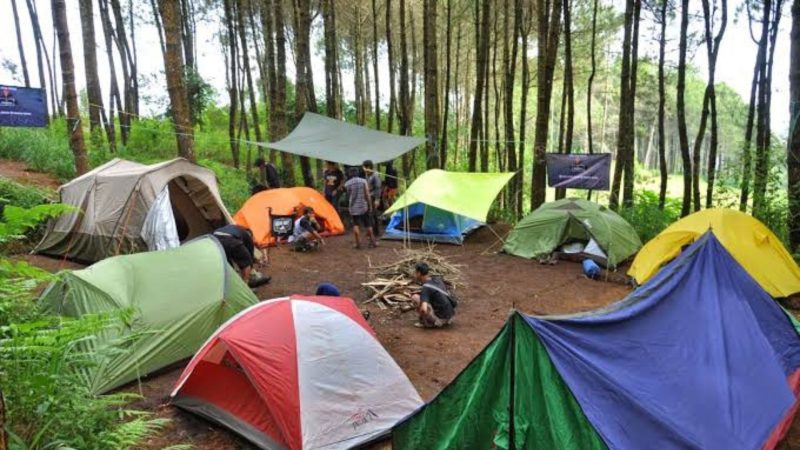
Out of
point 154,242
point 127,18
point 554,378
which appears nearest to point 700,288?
point 554,378

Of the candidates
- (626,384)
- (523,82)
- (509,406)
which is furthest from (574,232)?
(523,82)

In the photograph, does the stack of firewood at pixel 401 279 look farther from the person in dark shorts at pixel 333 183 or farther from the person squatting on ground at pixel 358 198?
the person in dark shorts at pixel 333 183

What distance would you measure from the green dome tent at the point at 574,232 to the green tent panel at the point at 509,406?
6193 millimetres

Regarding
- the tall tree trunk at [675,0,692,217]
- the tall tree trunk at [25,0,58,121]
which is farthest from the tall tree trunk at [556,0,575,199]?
the tall tree trunk at [25,0,58,121]

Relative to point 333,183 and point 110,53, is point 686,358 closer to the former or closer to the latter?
point 333,183

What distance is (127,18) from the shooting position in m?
18.5

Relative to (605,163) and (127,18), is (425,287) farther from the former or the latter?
(127,18)

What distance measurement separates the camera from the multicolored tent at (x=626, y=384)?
2.79 metres

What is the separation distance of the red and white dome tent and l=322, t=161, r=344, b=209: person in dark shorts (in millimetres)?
6984

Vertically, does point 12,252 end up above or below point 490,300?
above

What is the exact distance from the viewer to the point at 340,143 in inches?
396

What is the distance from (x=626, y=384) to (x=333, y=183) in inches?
352

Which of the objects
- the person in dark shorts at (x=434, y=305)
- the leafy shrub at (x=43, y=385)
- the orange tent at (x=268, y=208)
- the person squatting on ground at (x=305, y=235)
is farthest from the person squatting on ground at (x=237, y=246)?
the leafy shrub at (x=43, y=385)

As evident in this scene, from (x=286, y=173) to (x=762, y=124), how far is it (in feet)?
33.5
